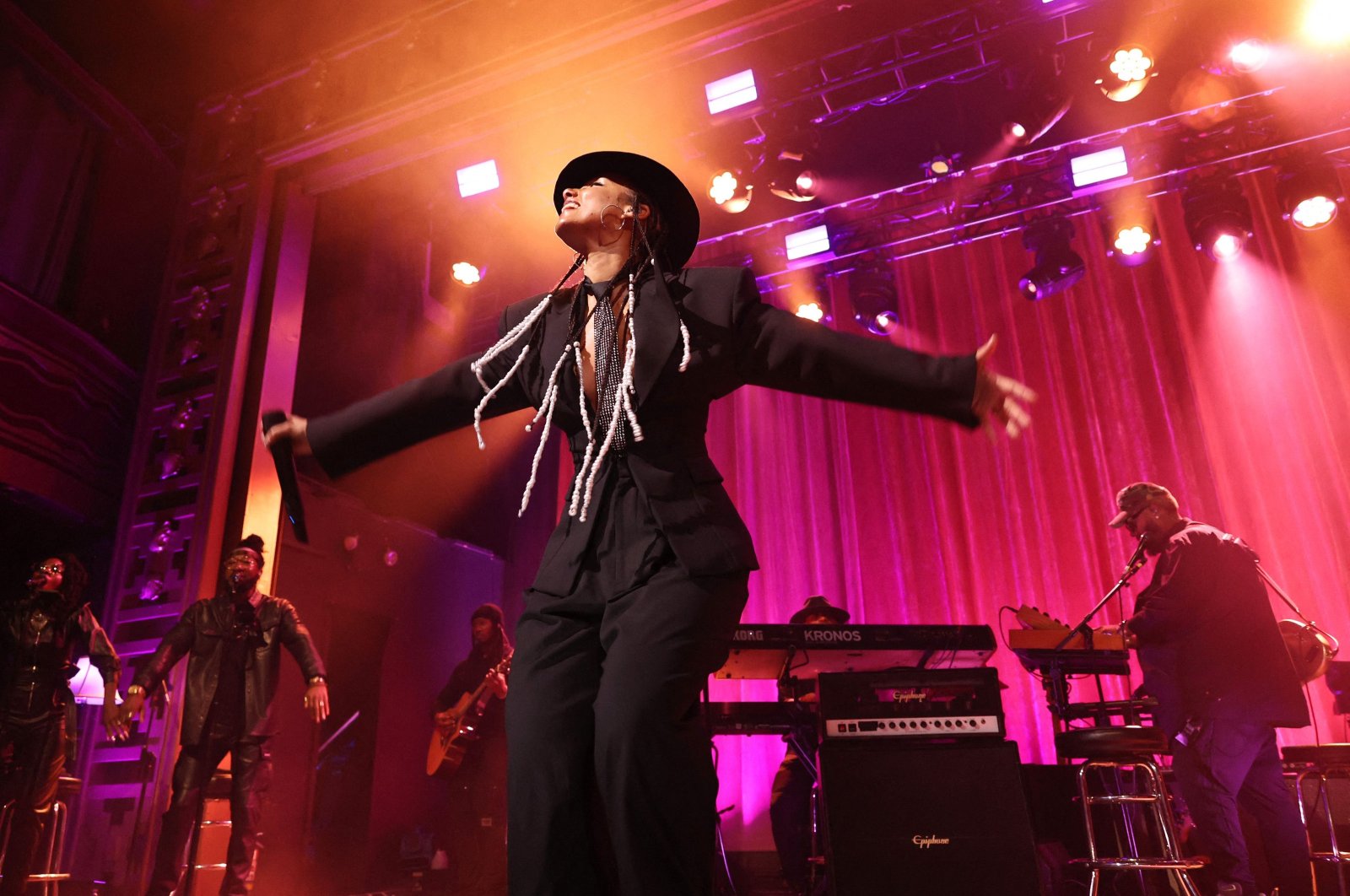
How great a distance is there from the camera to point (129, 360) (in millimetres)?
8469

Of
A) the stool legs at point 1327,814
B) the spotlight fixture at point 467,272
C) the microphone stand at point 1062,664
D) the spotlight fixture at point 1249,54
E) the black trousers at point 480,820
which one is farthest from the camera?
the spotlight fixture at point 467,272

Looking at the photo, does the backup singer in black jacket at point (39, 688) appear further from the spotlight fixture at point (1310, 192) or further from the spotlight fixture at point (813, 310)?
the spotlight fixture at point (1310, 192)

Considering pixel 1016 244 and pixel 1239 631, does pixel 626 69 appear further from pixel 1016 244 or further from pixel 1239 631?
pixel 1239 631

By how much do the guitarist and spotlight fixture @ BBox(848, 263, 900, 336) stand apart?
14.8ft

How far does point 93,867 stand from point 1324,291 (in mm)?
10408

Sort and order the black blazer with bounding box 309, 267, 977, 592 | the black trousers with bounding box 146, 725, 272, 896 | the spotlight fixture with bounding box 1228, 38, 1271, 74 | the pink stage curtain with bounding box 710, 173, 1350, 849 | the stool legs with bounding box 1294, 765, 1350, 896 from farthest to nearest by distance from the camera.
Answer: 1. the pink stage curtain with bounding box 710, 173, 1350, 849
2. the spotlight fixture with bounding box 1228, 38, 1271, 74
3. the black trousers with bounding box 146, 725, 272, 896
4. the stool legs with bounding box 1294, 765, 1350, 896
5. the black blazer with bounding box 309, 267, 977, 592

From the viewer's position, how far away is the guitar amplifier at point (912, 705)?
363cm

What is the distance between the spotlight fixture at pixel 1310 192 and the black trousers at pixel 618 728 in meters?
7.76

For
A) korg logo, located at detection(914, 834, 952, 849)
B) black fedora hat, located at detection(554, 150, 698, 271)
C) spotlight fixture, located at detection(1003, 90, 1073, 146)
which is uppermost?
spotlight fixture, located at detection(1003, 90, 1073, 146)

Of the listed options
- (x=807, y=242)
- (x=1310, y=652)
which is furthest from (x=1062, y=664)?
(x=807, y=242)

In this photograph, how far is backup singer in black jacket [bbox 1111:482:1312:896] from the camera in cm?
434

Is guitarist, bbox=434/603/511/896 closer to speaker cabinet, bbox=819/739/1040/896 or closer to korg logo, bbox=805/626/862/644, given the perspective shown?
korg logo, bbox=805/626/862/644

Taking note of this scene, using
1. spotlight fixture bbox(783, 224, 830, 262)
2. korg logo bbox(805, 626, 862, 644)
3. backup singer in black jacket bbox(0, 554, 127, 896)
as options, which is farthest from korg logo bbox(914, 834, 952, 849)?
spotlight fixture bbox(783, 224, 830, 262)

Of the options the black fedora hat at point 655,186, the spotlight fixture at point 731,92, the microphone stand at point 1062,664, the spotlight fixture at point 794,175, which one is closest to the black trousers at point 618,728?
the black fedora hat at point 655,186
